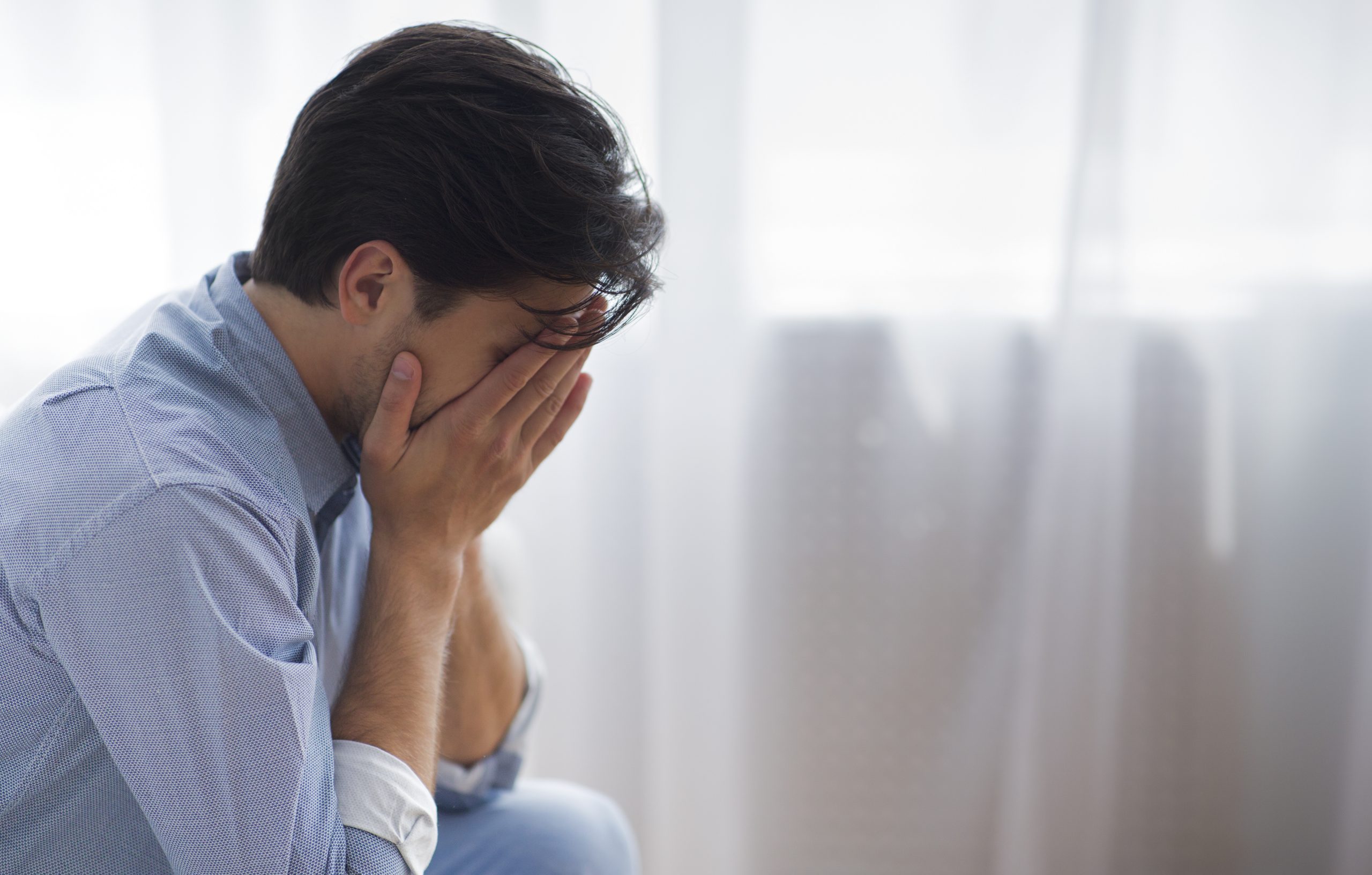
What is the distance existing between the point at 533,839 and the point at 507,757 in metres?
0.10

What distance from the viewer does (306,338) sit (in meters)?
0.82

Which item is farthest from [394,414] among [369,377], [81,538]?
[81,538]

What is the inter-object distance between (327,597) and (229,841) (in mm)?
312

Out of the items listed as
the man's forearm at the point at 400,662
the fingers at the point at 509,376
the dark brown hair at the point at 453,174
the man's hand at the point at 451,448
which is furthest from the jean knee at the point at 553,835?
the dark brown hair at the point at 453,174

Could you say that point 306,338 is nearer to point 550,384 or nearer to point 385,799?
point 550,384

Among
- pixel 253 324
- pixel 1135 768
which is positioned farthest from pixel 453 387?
pixel 1135 768

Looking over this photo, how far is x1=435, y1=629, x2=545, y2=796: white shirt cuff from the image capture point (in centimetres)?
100

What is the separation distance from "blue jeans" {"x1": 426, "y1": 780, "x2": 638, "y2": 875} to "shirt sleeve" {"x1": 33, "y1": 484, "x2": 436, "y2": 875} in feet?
1.08

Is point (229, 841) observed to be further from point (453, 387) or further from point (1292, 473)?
point (1292, 473)

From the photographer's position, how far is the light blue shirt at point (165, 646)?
0.62m

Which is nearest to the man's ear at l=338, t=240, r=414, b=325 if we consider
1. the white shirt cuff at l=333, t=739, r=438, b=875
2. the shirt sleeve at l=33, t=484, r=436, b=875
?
the shirt sleeve at l=33, t=484, r=436, b=875

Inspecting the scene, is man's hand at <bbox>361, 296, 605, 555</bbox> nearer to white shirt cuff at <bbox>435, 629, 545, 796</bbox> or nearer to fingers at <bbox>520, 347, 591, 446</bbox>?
fingers at <bbox>520, 347, 591, 446</bbox>

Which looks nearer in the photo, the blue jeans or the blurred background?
the blue jeans

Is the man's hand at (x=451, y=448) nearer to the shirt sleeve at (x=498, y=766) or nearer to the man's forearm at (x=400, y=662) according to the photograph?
the man's forearm at (x=400, y=662)
